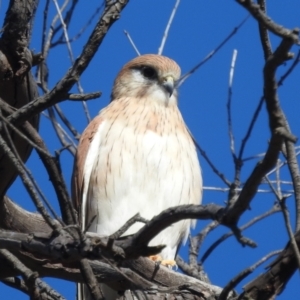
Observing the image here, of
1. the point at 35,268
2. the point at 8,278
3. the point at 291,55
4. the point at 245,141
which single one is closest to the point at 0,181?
the point at 35,268

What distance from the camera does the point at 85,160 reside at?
421 centimetres

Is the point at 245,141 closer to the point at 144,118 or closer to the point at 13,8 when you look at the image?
the point at 13,8

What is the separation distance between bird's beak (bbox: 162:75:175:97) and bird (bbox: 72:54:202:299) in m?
0.24

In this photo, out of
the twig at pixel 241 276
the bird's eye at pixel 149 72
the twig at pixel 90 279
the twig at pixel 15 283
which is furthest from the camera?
the bird's eye at pixel 149 72

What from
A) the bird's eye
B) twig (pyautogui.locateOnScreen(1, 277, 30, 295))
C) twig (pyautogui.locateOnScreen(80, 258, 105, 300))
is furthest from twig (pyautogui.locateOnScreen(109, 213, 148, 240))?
the bird's eye

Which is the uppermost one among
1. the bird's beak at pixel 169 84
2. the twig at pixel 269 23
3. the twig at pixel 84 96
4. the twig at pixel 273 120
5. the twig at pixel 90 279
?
the bird's beak at pixel 169 84

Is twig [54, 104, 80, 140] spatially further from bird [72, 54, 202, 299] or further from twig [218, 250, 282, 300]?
twig [218, 250, 282, 300]

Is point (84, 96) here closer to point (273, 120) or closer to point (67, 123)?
point (273, 120)

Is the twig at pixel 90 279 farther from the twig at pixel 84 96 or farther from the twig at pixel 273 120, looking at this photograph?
the twig at pixel 273 120

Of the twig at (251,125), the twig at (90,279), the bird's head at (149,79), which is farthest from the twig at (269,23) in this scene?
the bird's head at (149,79)

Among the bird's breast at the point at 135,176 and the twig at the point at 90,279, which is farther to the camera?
the bird's breast at the point at 135,176

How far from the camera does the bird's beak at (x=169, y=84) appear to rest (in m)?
4.67

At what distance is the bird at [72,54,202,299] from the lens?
4.13 metres

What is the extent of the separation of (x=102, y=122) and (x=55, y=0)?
832 millimetres
